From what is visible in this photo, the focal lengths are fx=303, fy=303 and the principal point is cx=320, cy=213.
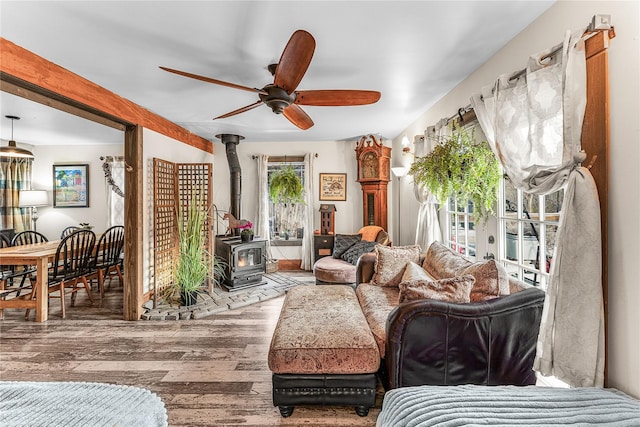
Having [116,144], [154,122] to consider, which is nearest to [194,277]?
[154,122]

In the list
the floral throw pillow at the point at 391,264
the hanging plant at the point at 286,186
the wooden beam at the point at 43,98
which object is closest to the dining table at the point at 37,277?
the wooden beam at the point at 43,98

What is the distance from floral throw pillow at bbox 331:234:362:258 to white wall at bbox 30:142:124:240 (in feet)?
14.2

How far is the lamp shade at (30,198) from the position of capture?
207 inches

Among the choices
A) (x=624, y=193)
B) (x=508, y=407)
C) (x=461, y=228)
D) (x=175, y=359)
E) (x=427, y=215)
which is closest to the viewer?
(x=508, y=407)

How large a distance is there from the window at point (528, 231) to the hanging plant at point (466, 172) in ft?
0.45

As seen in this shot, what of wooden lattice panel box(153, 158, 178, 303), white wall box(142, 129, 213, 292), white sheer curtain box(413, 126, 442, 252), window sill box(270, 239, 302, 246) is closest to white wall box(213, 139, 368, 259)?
Result: window sill box(270, 239, 302, 246)

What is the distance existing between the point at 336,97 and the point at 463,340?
1830mm

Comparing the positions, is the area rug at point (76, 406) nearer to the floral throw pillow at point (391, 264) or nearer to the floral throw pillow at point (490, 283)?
the floral throw pillow at point (490, 283)

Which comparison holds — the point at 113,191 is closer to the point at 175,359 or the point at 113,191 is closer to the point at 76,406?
the point at 175,359

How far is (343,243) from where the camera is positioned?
15.3ft

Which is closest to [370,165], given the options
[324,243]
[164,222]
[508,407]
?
[324,243]

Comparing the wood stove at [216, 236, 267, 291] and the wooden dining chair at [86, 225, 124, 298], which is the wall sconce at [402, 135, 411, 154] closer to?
the wood stove at [216, 236, 267, 291]

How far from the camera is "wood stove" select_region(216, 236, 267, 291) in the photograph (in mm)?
4402

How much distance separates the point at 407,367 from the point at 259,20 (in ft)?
7.40
